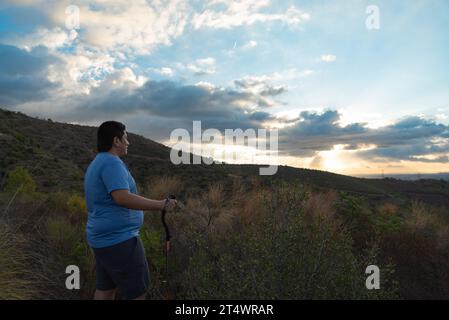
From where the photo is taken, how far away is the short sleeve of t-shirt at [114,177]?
302 centimetres

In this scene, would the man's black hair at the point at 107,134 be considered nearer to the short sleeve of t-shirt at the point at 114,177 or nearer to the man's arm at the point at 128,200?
the short sleeve of t-shirt at the point at 114,177

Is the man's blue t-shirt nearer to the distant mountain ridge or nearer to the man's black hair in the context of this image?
the man's black hair

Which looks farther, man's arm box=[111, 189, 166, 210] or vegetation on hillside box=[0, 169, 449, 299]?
vegetation on hillside box=[0, 169, 449, 299]

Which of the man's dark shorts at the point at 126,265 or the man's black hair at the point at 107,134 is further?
the man's black hair at the point at 107,134

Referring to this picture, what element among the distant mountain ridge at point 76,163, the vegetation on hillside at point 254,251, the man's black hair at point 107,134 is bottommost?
the vegetation on hillside at point 254,251

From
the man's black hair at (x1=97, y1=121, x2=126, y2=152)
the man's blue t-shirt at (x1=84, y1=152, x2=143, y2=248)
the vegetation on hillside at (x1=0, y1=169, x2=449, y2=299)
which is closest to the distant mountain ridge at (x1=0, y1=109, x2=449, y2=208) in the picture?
the vegetation on hillside at (x1=0, y1=169, x2=449, y2=299)

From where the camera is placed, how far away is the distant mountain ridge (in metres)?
22.8

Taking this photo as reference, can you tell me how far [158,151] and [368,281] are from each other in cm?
4217

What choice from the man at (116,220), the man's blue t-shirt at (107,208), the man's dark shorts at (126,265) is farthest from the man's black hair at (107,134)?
the man's dark shorts at (126,265)

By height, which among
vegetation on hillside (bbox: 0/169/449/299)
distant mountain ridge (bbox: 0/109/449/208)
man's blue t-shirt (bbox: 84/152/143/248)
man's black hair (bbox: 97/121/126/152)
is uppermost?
distant mountain ridge (bbox: 0/109/449/208)

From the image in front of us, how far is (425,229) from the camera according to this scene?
29.6 ft
